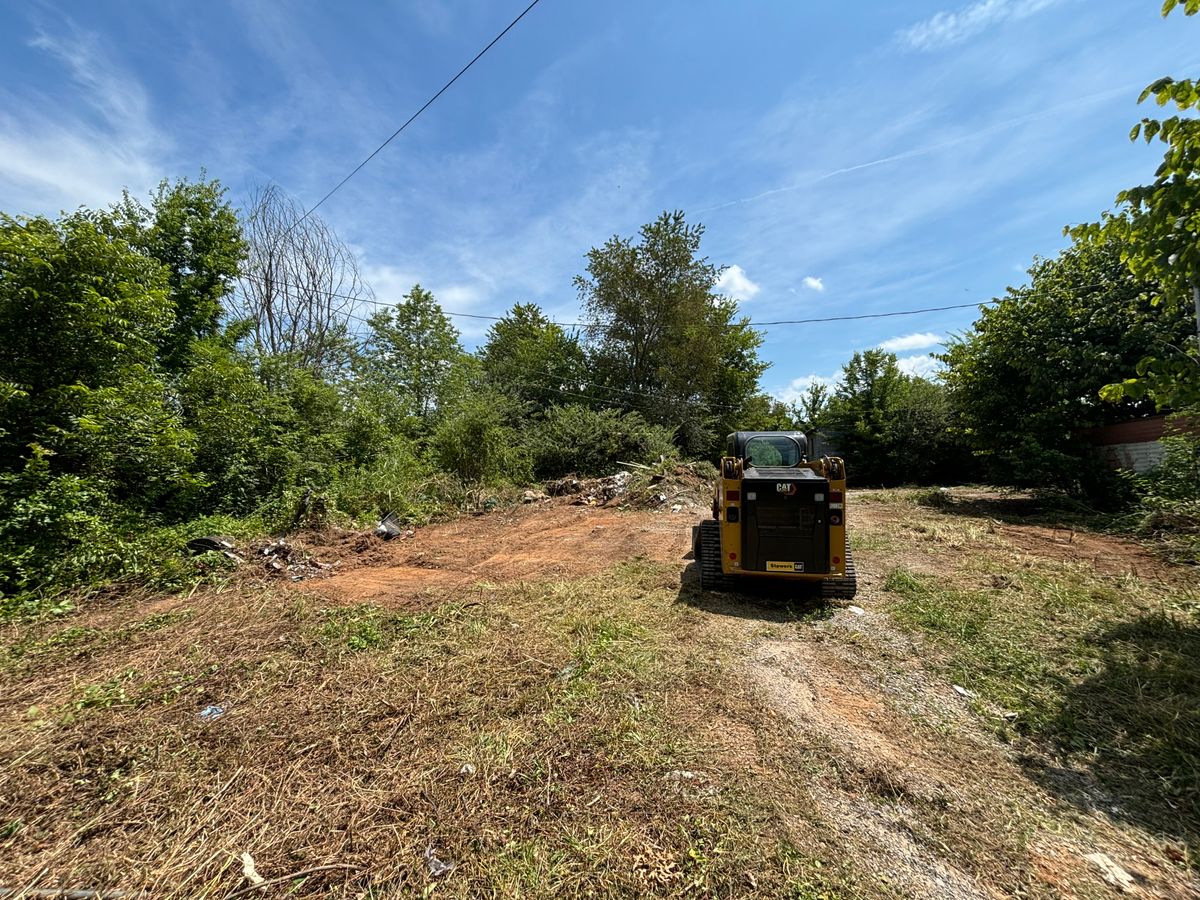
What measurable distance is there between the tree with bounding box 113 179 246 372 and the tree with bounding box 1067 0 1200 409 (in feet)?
49.6

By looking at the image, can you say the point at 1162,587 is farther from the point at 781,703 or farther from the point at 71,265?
the point at 71,265

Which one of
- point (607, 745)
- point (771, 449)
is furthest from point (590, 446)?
point (607, 745)

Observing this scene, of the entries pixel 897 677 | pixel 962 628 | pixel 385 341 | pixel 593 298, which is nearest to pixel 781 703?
pixel 897 677

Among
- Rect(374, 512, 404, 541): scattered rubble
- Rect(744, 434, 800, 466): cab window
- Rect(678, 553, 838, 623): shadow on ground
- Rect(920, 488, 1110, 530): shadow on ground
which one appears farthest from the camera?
Rect(920, 488, 1110, 530): shadow on ground

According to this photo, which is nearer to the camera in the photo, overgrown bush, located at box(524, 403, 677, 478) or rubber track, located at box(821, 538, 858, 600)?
rubber track, located at box(821, 538, 858, 600)

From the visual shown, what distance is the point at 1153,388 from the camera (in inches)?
147

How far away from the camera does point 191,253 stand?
438 inches

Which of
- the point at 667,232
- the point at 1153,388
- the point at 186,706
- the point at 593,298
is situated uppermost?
the point at 667,232

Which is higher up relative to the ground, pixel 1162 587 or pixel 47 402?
pixel 47 402

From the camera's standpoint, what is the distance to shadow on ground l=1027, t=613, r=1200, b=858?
2.14m

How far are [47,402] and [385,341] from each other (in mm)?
18261

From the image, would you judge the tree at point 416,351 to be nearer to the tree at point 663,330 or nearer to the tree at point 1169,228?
the tree at point 663,330

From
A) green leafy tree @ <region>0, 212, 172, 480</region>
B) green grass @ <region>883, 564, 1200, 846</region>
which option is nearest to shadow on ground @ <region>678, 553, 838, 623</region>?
green grass @ <region>883, 564, 1200, 846</region>

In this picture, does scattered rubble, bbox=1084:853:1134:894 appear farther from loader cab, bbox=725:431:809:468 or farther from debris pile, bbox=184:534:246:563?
debris pile, bbox=184:534:246:563
